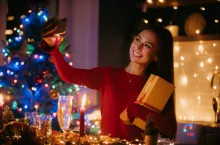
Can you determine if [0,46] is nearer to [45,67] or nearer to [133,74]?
[45,67]

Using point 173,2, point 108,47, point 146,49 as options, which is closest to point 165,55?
point 146,49

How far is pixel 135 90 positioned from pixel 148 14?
2.51 m

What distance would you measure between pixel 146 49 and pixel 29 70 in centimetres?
130

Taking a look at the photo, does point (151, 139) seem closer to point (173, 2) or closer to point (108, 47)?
point (108, 47)

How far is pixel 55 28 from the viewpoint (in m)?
1.82

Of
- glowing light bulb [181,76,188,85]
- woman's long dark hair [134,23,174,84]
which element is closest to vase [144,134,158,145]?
woman's long dark hair [134,23,174,84]

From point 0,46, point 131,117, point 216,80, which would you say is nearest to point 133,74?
point 131,117

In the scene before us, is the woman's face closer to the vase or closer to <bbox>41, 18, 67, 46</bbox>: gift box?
<bbox>41, 18, 67, 46</bbox>: gift box

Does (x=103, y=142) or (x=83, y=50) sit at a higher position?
(x=83, y=50)

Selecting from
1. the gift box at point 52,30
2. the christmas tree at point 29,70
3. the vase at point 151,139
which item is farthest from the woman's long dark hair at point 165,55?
the christmas tree at point 29,70

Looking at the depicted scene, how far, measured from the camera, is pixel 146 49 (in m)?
1.94

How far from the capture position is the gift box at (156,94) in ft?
5.94

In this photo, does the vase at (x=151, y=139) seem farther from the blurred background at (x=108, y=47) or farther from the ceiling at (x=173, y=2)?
the ceiling at (x=173, y=2)

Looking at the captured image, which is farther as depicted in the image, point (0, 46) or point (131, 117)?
point (0, 46)
